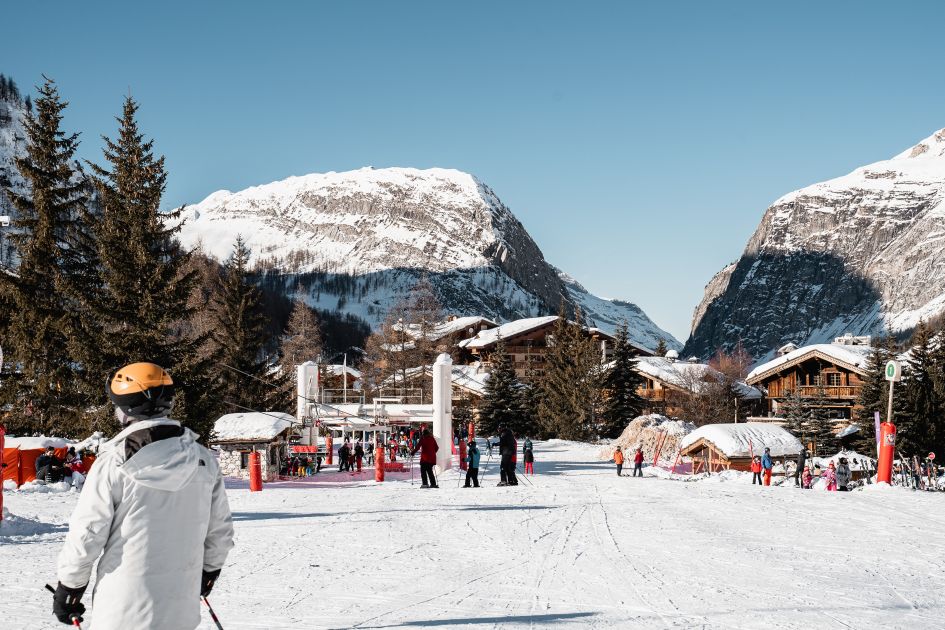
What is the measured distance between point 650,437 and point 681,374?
19256 mm

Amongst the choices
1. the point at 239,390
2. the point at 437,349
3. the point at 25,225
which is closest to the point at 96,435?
the point at 25,225

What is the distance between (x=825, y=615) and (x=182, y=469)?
590 cm

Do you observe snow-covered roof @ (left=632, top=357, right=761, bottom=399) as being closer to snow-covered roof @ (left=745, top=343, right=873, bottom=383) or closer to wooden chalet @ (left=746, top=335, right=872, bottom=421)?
wooden chalet @ (left=746, top=335, right=872, bottom=421)

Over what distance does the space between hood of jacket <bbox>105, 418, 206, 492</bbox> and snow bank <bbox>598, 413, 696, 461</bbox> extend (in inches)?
1283

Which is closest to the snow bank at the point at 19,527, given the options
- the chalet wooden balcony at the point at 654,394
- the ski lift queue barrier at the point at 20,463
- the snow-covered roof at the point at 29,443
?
the ski lift queue barrier at the point at 20,463

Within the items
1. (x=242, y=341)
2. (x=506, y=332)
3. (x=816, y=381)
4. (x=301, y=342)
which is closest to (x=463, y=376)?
(x=506, y=332)

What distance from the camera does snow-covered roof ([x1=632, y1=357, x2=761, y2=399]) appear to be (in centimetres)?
5383

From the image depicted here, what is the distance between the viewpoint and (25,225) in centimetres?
2698

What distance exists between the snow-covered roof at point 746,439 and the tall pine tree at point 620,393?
1344 centimetres

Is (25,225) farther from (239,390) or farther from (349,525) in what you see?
(349,525)

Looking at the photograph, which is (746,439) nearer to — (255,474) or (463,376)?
(255,474)

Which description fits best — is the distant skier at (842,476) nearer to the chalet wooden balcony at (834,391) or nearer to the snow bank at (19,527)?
the snow bank at (19,527)

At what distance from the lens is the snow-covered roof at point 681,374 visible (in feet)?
177

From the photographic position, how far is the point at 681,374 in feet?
181
